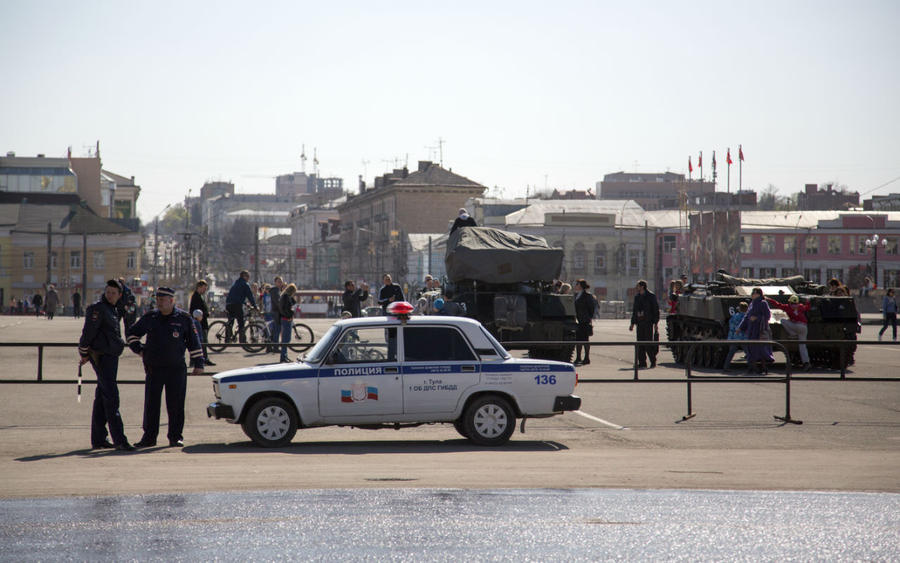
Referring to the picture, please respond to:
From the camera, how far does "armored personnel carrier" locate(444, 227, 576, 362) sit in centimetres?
2566

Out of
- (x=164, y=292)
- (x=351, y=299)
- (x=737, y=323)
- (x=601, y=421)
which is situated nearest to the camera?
(x=164, y=292)

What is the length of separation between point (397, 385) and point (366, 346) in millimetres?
575

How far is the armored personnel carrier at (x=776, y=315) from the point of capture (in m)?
24.6

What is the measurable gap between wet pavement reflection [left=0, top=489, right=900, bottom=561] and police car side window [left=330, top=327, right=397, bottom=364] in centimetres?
338

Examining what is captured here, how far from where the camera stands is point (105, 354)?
11.8 m

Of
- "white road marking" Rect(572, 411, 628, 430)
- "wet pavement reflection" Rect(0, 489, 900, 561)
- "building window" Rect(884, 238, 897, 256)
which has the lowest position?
"white road marking" Rect(572, 411, 628, 430)

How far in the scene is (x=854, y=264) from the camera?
10000cm

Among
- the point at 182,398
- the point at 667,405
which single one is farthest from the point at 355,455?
the point at 667,405

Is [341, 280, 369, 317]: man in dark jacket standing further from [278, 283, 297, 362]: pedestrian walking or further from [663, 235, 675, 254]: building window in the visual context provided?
[663, 235, 675, 254]: building window

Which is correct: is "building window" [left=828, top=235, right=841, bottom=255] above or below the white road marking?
above

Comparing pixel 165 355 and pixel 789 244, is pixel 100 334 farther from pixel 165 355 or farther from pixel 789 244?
pixel 789 244

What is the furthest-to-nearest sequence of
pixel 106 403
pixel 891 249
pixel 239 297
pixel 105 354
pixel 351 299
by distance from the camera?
1. pixel 891 249
2. pixel 351 299
3. pixel 239 297
4. pixel 106 403
5. pixel 105 354

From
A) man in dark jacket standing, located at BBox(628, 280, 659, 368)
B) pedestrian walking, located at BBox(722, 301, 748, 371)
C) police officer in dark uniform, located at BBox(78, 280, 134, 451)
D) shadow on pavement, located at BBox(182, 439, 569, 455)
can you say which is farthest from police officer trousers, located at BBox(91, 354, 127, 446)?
pedestrian walking, located at BBox(722, 301, 748, 371)

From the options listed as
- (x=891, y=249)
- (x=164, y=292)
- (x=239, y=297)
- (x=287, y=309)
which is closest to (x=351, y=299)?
(x=287, y=309)
